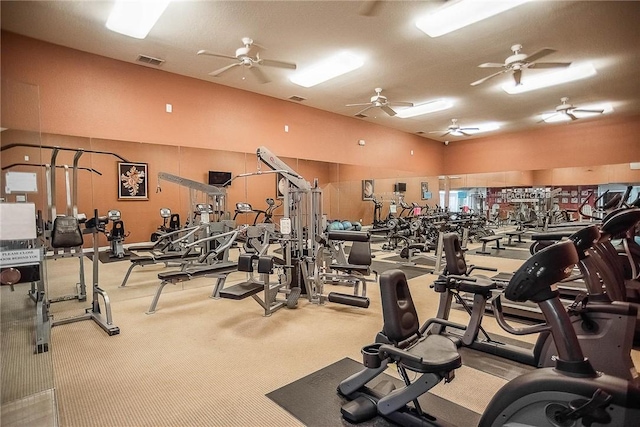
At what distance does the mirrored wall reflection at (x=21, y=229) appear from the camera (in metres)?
1.79

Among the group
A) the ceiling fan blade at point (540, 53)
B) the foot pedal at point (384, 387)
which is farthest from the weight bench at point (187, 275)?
the ceiling fan blade at point (540, 53)

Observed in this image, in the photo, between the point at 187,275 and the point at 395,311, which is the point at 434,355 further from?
the point at 187,275

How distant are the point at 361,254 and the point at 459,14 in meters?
3.06

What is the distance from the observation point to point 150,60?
516 cm

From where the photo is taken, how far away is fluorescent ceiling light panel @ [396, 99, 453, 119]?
7496mm

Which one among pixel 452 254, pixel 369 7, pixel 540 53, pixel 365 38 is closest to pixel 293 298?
pixel 452 254

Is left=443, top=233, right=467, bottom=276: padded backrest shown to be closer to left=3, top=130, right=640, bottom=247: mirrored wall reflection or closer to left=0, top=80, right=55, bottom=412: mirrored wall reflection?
left=3, top=130, right=640, bottom=247: mirrored wall reflection

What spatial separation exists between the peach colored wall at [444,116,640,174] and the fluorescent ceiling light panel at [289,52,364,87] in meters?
7.13

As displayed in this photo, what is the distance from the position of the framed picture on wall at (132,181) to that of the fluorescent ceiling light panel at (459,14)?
4.25 meters

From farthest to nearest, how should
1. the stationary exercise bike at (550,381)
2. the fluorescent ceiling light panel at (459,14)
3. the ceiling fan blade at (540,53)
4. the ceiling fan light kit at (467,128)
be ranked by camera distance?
the ceiling fan light kit at (467,128)
the ceiling fan blade at (540,53)
the fluorescent ceiling light panel at (459,14)
the stationary exercise bike at (550,381)

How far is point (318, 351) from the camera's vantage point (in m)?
2.81

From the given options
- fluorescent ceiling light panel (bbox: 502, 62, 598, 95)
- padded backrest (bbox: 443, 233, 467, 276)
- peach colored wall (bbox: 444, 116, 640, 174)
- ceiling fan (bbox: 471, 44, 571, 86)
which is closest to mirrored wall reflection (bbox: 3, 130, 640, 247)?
peach colored wall (bbox: 444, 116, 640, 174)

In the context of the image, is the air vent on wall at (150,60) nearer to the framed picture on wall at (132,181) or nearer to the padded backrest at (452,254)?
the framed picture on wall at (132,181)

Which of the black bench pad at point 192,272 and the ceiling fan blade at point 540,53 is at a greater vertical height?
the ceiling fan blade at point 540,53
